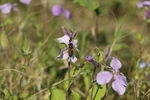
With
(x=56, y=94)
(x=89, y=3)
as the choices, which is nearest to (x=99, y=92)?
(x=56, y=94)

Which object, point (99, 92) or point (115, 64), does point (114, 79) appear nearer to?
point (115, 64)

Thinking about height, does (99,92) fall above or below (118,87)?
below

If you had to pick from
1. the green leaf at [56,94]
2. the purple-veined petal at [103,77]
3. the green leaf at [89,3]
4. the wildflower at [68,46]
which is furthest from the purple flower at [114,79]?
the green leaf at [89,3]

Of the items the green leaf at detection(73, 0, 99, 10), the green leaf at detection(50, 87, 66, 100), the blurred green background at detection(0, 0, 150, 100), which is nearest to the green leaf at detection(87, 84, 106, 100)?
the blurred green background at detection(0, 0, 150, 100)

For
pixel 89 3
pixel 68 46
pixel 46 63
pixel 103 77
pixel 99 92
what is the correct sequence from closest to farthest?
pixel 103 77 → pixel 68 46 → pixel 99 92 → pixel 89 3 → pixel 46 63

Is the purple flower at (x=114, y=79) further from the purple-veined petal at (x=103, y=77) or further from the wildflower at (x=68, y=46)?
the wildflower at (x=68, y=46)

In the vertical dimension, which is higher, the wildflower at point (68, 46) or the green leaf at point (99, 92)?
the wildflower at point (68, 46)

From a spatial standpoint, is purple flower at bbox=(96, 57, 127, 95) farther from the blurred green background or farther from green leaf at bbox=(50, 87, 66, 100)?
green leaf at bbox=(50, 87, 66, 100)

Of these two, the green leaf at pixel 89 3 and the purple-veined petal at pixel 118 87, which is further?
the green leaf at pixel 89 3

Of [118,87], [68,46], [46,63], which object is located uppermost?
[68,46]

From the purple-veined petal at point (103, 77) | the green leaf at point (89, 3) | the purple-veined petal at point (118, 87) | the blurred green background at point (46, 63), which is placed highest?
the green leaf at point (89, 3)
